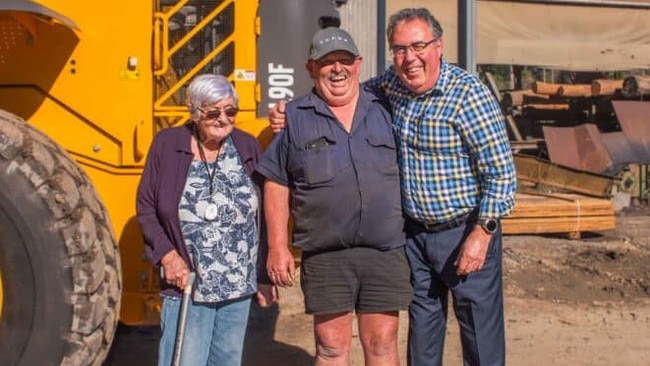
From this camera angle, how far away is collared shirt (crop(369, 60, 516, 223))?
3631 mm

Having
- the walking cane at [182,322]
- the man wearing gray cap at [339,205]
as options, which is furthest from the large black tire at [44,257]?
the man wearing gray cap at [339,205]

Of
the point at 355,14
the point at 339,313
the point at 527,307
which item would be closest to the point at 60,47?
the point at 339,313

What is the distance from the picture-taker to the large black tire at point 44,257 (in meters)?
3.59

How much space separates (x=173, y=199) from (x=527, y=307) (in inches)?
163

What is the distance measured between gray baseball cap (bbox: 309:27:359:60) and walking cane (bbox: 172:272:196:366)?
0.95 m

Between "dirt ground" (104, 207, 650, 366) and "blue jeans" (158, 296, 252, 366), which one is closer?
"blue jeans" (158, 296, 252, 366)

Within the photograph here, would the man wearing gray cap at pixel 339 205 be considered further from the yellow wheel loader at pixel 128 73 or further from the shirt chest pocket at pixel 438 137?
the yellow wheel loader at pixel 128 73

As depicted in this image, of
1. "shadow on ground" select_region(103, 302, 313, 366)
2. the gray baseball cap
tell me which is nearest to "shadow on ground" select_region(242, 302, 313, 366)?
"shadow on ground" select_region(103, 302, 313, 366)

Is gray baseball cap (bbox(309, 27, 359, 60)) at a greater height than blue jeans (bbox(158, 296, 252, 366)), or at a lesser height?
greater

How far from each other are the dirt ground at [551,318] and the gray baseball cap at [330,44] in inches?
95.1

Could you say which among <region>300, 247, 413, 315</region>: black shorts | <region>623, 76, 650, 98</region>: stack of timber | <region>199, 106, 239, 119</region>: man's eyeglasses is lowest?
<region>300, 247, 413, 315</region>: black shorts

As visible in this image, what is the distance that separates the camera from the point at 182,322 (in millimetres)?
3523

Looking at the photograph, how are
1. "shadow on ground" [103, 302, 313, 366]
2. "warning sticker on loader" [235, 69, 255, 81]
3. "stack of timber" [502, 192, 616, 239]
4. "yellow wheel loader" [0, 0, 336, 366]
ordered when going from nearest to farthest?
"yellow wheel loader" [0, 0, 336, 366]
"warning sticker on loader" [235, 69, 255, 81]
"shadow on ground" [103, 302, 313, 366]
"stack of timber" [502, 192, 616, 239]

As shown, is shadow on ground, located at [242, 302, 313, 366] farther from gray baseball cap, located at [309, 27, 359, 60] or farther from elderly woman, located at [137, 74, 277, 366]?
gray baseball cap, located at [309, 27, 359, 60]
